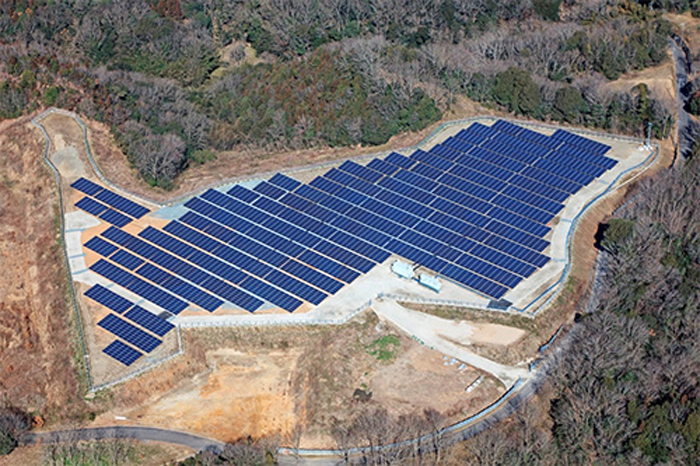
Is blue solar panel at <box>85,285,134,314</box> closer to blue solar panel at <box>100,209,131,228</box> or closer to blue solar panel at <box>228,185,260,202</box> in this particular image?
blue solar panel at <box>100,209,131,228</box>

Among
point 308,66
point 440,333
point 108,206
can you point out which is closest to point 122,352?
point 108,206

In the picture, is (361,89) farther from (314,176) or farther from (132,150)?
(132,150)

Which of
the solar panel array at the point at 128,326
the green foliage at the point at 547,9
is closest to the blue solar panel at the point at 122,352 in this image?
the solar panel array at the point at 128,326

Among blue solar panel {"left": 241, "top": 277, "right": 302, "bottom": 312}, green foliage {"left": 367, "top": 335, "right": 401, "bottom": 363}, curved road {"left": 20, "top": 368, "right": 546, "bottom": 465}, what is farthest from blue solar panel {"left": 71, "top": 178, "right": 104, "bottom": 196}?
green foliage {"left": 367, "top": 335, "right": 401, "bottom": 363}

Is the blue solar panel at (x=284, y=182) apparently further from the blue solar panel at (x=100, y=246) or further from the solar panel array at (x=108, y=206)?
the blue solar panel at (x=100, y=246)

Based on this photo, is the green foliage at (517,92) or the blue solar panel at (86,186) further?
the green foliage at (517,92)

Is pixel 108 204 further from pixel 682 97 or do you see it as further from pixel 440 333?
pixel 682 97

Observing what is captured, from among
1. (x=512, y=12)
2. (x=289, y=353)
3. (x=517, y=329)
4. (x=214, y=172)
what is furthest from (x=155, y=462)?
(x=512, y=12)
